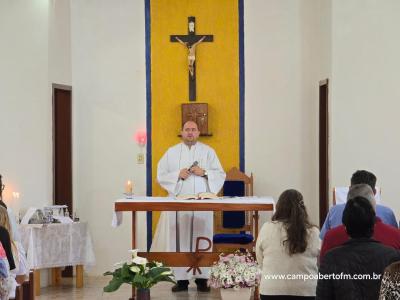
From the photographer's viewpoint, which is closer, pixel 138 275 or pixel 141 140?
pixel 138 275

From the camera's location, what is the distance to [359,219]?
3.13 meters

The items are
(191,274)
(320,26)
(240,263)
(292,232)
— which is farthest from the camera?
(320,26)

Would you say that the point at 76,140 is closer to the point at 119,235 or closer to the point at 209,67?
the point at 119,235

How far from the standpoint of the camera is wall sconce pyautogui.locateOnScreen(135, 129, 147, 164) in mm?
9203

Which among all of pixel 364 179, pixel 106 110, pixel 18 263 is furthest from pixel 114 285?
pixel 106 110

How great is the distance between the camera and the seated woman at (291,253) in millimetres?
4387

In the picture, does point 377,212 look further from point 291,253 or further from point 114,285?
point 114,285

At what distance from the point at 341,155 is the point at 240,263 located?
8.08 feet

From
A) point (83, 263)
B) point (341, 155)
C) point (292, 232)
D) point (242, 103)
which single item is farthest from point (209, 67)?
point (292, 232)

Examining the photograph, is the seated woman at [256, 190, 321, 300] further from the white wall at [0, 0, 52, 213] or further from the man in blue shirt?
the white wall at [0, 0, 52, 213]

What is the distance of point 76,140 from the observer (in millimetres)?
9242

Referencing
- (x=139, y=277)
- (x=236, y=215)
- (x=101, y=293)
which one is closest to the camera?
(x=139, y=277)

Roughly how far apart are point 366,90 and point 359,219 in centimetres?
522

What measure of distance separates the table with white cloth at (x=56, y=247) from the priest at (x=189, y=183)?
3.19ft
